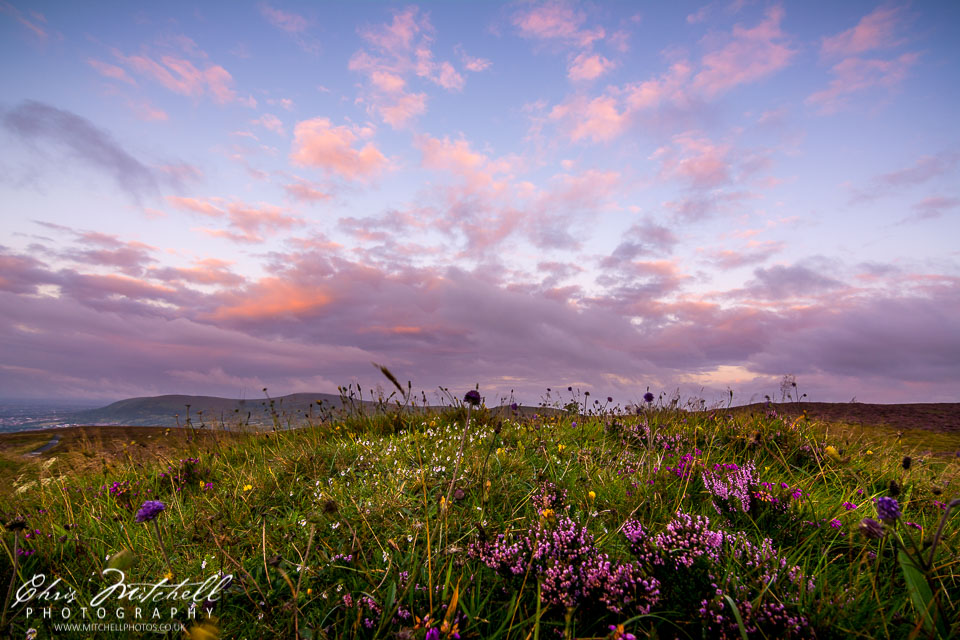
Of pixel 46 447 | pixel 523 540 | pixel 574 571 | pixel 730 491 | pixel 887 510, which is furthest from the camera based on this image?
pixel 46 447

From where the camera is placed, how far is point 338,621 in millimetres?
2461

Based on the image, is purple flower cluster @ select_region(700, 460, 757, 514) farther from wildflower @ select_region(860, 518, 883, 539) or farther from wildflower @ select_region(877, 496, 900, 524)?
wildflower @ select_region(877, 496, 900, 524)

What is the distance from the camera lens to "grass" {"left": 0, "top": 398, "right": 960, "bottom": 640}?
2297 millimetres

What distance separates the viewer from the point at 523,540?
2965mm

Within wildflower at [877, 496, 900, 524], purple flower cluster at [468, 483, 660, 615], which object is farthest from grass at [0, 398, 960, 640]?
wildflower at [877, 496, 900, 524]

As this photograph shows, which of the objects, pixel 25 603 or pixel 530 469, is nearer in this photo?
pixel 25 603

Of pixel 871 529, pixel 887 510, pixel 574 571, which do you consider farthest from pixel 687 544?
pixel 887 510

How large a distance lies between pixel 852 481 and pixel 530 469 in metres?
4.18

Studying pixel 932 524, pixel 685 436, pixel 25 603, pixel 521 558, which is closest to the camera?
pixel 521 558

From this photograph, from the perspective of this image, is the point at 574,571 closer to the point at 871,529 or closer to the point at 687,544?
the point at 687,544

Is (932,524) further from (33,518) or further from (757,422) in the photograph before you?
(33,518)

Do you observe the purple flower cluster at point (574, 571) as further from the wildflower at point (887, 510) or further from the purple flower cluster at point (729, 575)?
the wildflower at point (887, 510)

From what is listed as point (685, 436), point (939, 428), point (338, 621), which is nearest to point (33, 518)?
point (338, 621)

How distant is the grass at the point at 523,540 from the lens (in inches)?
90.4
